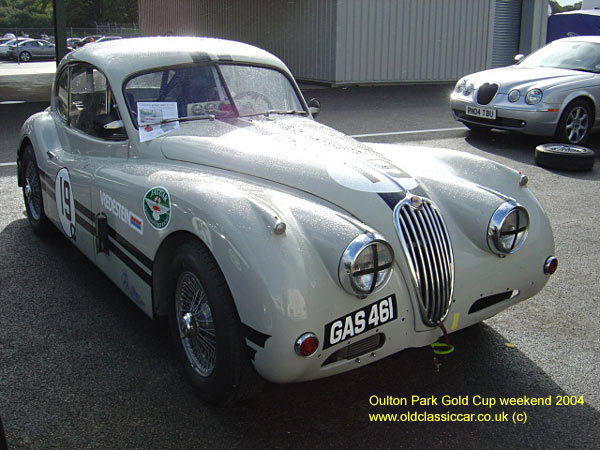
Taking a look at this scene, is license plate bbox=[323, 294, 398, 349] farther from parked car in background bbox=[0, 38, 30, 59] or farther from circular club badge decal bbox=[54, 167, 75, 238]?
parked car in background bbox=[0, 38, 30, 59]

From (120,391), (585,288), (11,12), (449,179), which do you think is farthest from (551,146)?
(11,12)

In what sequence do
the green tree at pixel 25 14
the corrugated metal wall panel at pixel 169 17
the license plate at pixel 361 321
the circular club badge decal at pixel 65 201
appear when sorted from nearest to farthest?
1. the license plate at pixel 361 321
2. the circular club badge decal at pixel 65 201
3. the corrugated metal wall panel at pixel 169 17
4. the green tree at pixel 25 14

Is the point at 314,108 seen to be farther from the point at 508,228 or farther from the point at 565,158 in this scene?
the point at 565,158

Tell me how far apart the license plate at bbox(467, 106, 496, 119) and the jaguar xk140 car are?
216 inches

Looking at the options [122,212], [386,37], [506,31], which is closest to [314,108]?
[122,212]

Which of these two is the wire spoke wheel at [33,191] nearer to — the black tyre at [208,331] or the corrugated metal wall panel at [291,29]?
the black tyre at [208,331]

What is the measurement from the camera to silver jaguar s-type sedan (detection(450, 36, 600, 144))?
8.96 m

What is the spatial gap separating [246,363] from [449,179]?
159cm

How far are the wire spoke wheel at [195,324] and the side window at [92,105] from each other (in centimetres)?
135

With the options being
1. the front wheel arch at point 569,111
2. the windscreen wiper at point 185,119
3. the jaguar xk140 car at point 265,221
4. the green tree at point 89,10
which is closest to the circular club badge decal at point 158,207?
the jaguar xk140 car at point 265,221

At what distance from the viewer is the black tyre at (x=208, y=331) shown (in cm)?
272

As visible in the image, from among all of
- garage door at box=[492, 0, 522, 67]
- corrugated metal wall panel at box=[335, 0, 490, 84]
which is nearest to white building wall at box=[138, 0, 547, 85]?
corrugated metal wall panel at box=[335, 0, 490, 84]

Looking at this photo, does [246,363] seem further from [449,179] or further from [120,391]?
[449,179]

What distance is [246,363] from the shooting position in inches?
108
